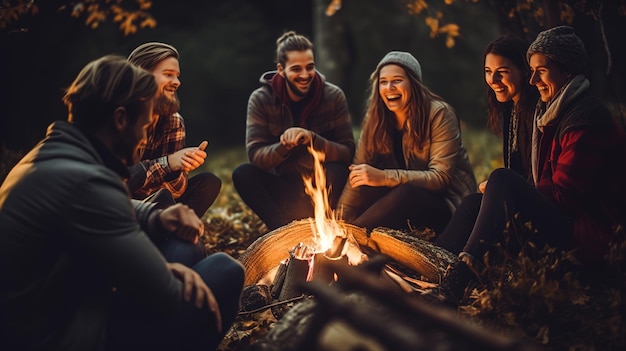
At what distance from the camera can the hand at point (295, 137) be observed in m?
5.06

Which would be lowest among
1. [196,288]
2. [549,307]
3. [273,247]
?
[273,247]

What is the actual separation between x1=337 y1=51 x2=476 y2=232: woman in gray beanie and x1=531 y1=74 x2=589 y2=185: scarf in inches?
35.0

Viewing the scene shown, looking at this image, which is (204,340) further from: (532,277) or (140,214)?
(532,277)

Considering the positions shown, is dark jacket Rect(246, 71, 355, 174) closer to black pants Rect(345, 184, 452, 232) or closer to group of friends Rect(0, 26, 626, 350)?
group of friends Rect(0, 26, 626, 350)

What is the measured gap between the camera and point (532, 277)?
357cm

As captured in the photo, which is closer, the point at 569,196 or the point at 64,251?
the point at 64,251

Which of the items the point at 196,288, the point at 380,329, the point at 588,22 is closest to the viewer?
the point at 380,329

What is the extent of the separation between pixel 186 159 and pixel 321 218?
1105 mm

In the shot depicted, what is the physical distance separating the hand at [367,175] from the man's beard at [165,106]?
1.49 metres

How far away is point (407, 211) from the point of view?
4.75 metres

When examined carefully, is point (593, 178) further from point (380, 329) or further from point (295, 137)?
point (295, 137)

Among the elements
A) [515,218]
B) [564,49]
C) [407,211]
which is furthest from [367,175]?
[564,49]

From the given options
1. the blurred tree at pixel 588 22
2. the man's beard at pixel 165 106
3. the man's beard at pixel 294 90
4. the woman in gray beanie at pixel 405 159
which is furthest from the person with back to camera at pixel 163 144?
the blurred tree at pixel 588 22

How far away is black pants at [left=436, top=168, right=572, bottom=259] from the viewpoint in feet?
11.9
